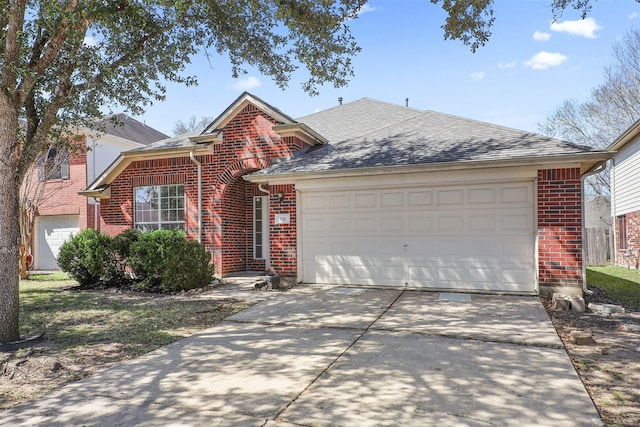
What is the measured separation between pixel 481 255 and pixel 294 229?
4228 mm

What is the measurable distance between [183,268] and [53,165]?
9.09 m

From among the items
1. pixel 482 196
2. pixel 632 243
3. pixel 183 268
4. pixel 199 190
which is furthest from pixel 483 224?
pixel 632 243

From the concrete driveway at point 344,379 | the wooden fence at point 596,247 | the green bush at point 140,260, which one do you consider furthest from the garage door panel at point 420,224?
the wooden fence at point 596,247

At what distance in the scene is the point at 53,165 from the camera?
1443 centimetres

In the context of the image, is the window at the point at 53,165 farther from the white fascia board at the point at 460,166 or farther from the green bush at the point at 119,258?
the white fascia board at the point at 460,166

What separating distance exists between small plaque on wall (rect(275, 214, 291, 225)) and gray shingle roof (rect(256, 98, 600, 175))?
3.54 feet

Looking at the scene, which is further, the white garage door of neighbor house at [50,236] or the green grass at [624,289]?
the white garage door of neighbor house at [50,236]

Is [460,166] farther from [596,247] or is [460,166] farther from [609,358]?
[596,247]

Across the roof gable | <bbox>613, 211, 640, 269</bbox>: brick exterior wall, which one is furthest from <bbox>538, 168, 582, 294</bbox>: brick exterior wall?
<bbox>613, 211, 640, 269</bbox>: brick exterior wall

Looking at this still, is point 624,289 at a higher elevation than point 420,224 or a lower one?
lower

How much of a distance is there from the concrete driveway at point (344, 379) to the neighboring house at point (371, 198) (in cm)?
205

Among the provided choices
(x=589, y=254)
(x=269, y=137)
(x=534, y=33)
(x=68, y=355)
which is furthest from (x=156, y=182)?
(x=589, y=254)

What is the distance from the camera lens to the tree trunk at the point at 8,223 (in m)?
5.20

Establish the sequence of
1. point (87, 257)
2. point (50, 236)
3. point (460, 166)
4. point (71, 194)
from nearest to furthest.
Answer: point (460, 166)
point (87, 257)
point (71, 194)
point (50, 236)
